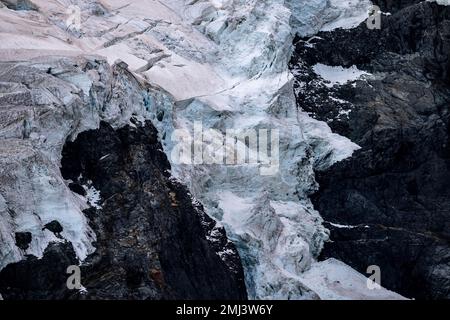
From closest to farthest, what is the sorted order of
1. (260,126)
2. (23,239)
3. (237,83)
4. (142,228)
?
(23,239)
(142,228)
(260,126)
(237,83)

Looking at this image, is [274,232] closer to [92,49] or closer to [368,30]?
[92,49]

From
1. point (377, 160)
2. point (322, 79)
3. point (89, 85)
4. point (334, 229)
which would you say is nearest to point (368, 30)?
point (322, 79)

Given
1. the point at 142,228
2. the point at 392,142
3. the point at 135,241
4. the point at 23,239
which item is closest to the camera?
the point at 23,239

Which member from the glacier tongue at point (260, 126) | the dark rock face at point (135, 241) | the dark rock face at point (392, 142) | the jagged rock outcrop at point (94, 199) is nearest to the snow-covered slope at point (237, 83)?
the glacier tongue at point (260, 126)

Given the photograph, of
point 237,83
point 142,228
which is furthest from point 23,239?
point 237,83

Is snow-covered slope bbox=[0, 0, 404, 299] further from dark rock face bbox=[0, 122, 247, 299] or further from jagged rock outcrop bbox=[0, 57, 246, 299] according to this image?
dark rock face bbox=[0, 122, 247, 299]

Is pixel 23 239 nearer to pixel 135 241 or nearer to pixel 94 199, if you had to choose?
pixel 94 199
